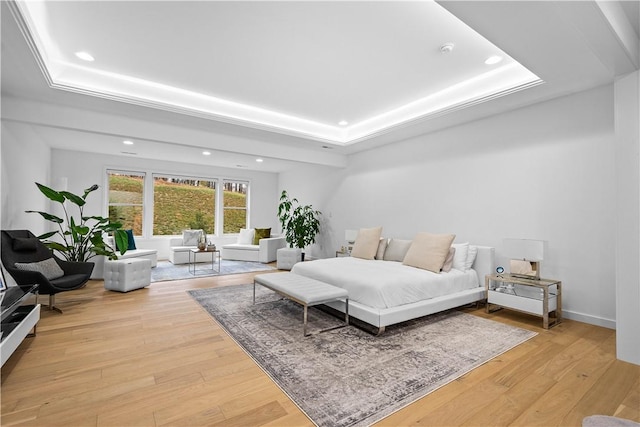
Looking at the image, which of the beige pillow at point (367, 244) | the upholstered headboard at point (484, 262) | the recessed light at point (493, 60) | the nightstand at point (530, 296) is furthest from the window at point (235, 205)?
the recessed light at point (493, 60)

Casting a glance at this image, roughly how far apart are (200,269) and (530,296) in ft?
19.4

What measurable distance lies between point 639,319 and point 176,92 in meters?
5.47

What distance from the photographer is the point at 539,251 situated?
3.37 meters

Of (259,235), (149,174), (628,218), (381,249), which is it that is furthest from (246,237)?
(628,218)

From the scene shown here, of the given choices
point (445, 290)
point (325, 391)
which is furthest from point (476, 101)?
point (325, 391)

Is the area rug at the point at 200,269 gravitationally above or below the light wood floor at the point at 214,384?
above

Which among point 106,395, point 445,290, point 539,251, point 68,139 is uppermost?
point 68,139

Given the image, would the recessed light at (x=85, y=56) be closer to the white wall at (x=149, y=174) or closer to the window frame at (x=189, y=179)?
the white wall at (x=149, y=174)

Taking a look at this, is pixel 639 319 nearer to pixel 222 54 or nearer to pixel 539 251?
pixel 539 251

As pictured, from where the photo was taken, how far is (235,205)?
9266mm

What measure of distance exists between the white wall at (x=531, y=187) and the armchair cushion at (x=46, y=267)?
5050mm

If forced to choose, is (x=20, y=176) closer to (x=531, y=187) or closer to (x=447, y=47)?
(x=447, y=47)

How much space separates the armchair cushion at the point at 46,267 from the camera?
3.50m

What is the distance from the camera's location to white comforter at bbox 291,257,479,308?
3.21 metres
